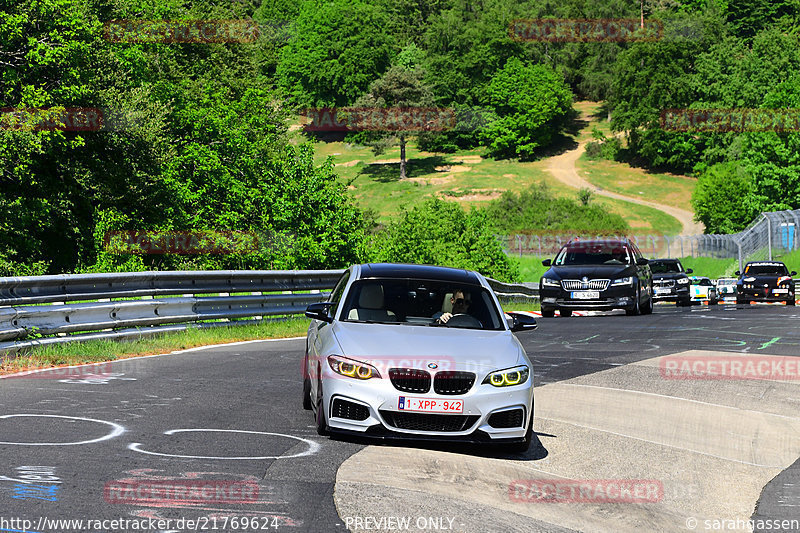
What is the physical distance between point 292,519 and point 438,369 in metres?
2.57

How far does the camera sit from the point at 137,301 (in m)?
16.2

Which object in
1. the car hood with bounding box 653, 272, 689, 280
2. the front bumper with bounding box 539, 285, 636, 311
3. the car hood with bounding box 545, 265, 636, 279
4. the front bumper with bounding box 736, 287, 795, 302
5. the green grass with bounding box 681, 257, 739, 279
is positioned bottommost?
the green grass with bounding box 681, 257, 739, 279

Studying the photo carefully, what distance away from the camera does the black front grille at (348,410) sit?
8203 mm

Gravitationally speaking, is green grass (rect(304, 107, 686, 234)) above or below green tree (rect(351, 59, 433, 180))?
below

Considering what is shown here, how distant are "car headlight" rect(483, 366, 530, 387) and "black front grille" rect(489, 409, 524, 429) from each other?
0.21 metres

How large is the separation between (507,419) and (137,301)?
9.18 m

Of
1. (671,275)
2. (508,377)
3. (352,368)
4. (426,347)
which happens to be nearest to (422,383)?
(426,347)

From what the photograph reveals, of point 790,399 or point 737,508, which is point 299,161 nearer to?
point 790,399

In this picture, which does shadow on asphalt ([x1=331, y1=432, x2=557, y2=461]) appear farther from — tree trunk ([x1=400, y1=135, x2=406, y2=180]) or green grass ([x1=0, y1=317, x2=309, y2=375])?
tree trunk ([x1=400, y1=135, x2=406, y2=180])

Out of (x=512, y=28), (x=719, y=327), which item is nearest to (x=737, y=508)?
(x=719, y=327)

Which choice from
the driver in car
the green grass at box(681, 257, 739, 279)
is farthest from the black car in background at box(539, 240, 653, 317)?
the green grass at box(681, 257, 739, 279)

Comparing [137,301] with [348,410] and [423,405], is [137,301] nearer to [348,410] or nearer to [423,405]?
[348,410]

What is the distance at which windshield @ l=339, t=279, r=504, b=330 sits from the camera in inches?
371

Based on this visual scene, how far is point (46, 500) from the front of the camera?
596cm
